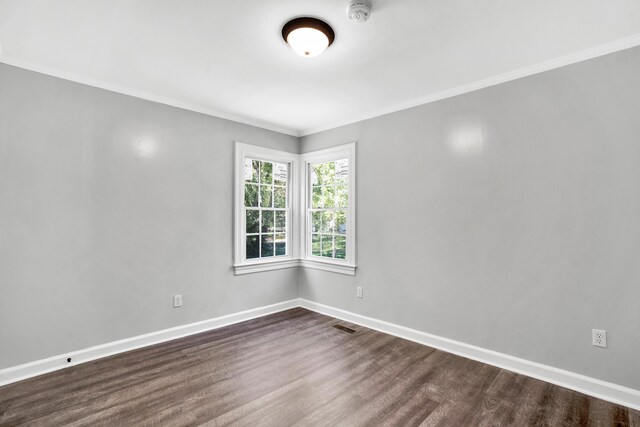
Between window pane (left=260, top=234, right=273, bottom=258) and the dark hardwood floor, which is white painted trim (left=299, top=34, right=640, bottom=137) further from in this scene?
the dark hardwood floor

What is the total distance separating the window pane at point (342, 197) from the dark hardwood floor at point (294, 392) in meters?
1.78

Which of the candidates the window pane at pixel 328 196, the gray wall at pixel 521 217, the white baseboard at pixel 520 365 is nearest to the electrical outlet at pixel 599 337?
the gray wall at pixel 521 217

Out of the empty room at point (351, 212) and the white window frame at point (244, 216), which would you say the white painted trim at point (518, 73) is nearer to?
the empty room at point (351, 212)

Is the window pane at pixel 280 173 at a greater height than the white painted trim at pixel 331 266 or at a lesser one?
greater

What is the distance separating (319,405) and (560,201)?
2.46 meters

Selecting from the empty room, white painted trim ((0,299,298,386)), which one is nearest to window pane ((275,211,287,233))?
the empty room

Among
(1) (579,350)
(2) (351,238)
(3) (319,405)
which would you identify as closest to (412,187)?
(2) (351,238)

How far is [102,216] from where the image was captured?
116 inches

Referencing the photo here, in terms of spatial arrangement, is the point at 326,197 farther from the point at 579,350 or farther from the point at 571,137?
the point at 579,350

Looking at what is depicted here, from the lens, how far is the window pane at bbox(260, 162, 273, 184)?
431 cm

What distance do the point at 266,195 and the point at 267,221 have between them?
14.3 inches

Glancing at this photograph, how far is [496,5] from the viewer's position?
1900mm

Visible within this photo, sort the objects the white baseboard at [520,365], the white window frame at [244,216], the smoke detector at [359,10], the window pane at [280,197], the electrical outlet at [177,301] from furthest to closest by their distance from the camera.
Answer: the window pane at [280,197], the white window frame at [244,216], the electrical outlet at [177,301], the white baseboard at [520,365], the smoke detector at [359,10]

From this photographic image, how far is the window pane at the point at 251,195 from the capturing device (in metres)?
4.11
